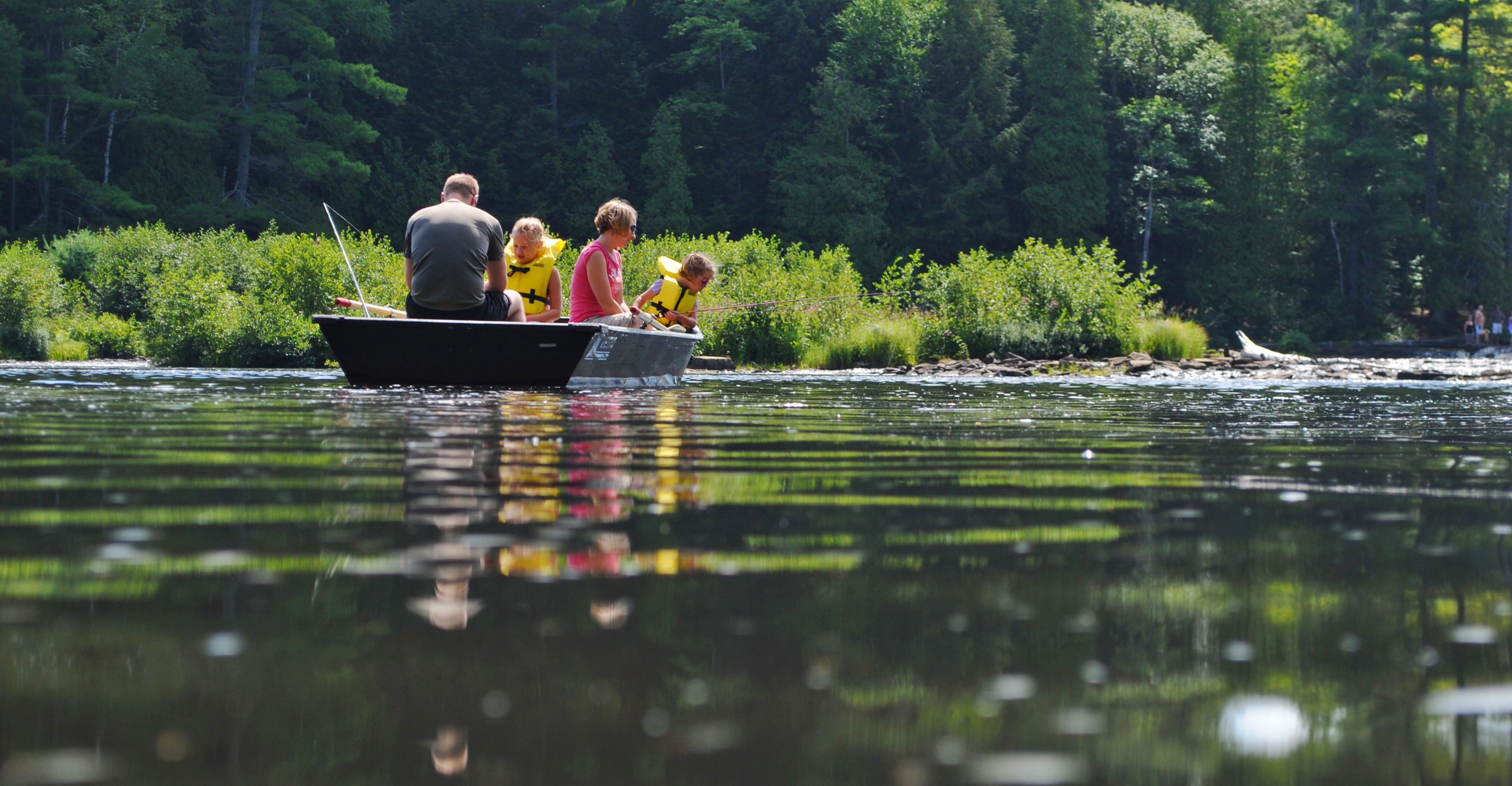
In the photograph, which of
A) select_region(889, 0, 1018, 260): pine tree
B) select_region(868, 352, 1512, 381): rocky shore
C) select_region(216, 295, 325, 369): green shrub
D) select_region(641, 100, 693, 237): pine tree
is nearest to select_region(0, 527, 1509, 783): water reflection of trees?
select_region(868, 352, 1512, 381): rocky shore

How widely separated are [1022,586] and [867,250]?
51391mm

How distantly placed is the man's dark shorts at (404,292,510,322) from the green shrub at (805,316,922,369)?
12.6 m

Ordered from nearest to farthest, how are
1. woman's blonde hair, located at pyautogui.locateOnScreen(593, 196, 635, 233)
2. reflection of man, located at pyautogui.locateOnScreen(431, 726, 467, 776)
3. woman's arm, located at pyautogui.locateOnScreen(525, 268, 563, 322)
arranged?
reflection of man, located at pyautogui.locateOnScreen(431, 726, 467, 776), woman's blonde hair, located at pyautogui.locateOnScreen(593, 196, 635, 233), woman's arm, located at pyautogui.locateOnScreen(525, 268, 563, 322)

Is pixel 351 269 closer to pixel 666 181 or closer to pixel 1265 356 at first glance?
pixel 1265 356

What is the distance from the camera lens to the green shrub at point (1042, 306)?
23516 mm

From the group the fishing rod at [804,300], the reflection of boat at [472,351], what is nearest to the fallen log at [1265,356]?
the fishing rod at [804,300]

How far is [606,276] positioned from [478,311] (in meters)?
1.37

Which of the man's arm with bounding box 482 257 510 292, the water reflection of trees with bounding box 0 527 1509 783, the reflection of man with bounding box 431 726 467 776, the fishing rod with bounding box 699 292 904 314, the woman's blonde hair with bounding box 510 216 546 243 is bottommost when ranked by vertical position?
the reflection of man with bounding box 431 726 467 776

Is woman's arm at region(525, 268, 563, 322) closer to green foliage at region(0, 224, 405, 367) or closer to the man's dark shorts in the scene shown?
the man's dark shorts

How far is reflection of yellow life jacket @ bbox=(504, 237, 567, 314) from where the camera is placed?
12.2 m

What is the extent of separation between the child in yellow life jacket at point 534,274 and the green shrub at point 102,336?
14.0m

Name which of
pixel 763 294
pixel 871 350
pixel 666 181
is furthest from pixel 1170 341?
pixel 666 181

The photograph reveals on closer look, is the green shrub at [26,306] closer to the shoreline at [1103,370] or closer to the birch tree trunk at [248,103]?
the shoreline at [1103,370]

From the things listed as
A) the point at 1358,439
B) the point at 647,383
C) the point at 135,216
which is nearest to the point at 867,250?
the point at 135,216
